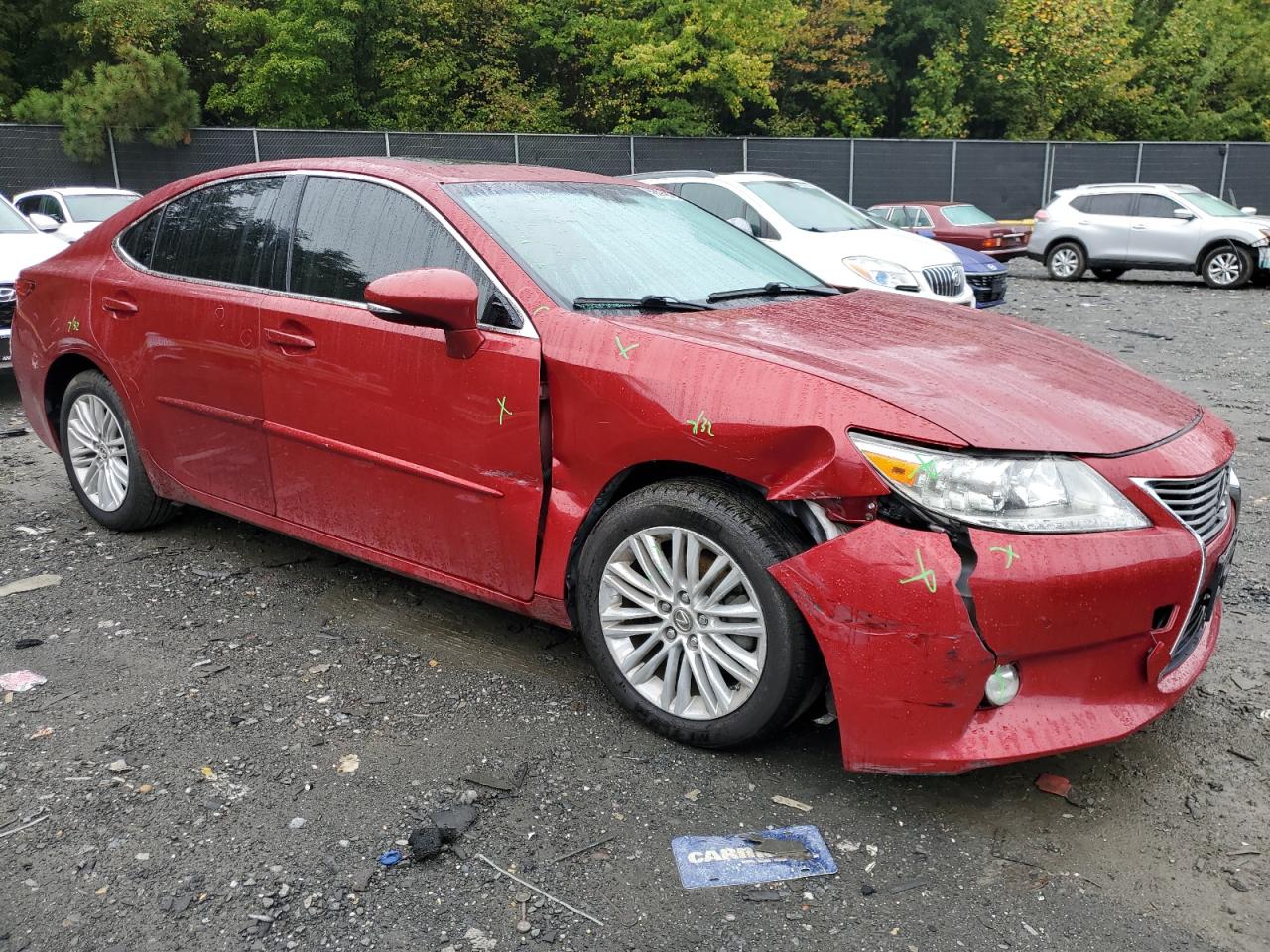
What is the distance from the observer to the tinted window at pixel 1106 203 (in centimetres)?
1756

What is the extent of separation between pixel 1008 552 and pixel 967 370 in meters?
0.68

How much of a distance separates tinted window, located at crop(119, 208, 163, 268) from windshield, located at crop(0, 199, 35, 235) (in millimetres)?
5380

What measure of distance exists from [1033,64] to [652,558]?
129ft

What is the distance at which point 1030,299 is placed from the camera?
15.6 m

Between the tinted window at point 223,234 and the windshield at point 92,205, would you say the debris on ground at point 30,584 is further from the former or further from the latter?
the windshield at point 92,205

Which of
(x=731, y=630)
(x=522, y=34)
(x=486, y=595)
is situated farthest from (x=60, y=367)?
(x=522, y=34)

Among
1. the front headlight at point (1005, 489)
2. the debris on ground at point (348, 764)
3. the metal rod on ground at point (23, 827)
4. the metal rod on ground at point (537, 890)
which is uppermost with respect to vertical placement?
the front headlight at point (1005, 489)

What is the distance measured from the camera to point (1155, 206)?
17.2m

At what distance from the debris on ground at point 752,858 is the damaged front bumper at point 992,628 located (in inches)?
9.5

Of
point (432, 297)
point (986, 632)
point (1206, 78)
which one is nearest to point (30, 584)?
point (432, 297)

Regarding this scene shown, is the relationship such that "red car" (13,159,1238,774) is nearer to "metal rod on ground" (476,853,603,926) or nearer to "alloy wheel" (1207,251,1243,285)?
"metal rod on ground" (476,853,603,926)

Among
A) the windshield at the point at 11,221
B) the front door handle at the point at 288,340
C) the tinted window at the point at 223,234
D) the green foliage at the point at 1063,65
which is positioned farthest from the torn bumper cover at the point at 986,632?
the green foliage at the point at 1063,65

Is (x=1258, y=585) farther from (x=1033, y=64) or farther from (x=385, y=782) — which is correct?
(x=1033, y=64)

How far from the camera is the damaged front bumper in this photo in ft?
8.33
